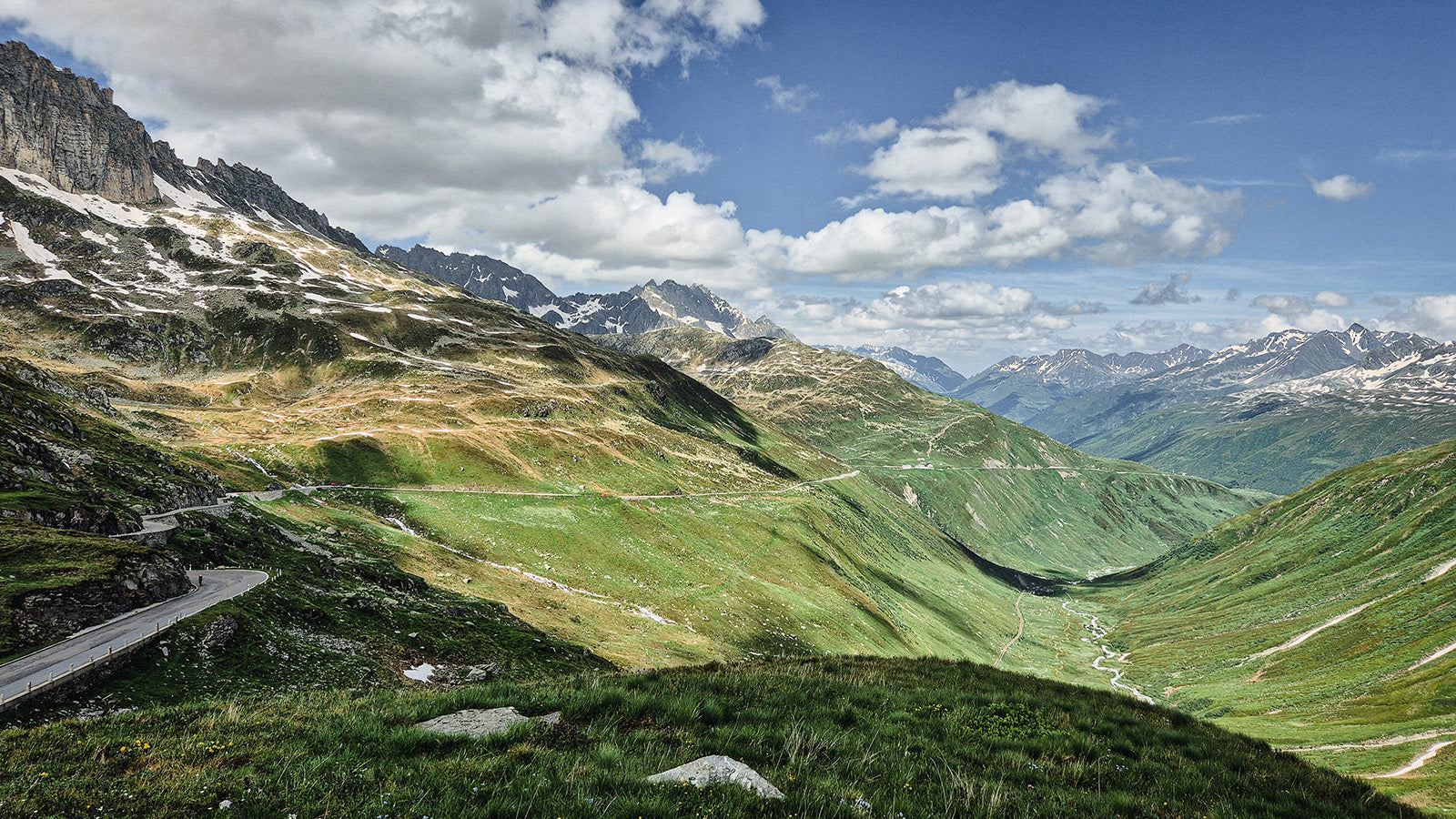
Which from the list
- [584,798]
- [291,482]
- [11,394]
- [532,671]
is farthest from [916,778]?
[291,482]

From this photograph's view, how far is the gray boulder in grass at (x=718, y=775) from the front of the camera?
818cm

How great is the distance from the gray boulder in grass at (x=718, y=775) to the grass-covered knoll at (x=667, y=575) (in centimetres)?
4850

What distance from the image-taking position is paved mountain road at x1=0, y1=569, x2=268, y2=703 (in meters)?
23.3

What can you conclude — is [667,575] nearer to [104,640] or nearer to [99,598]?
[99,598]

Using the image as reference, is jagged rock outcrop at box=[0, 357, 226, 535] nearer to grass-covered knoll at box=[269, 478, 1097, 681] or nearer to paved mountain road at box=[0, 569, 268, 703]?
paved mountain road at box=[0, 569, 268, 703]

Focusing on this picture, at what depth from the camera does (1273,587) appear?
6407 inches

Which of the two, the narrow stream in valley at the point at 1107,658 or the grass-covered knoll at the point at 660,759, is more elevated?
the grass-covered knoll at the point at 660,759

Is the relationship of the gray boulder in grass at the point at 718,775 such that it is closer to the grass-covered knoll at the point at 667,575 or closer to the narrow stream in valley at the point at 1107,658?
the grass-covered knoll at the point at 667,575

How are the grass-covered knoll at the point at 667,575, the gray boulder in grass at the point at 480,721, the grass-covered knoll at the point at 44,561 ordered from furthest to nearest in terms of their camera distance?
the grass-covered knoll at the point at 667,575 → the grass-covered knoll at the point at 44,561 → the gray boulder in grass at the point at 480,721

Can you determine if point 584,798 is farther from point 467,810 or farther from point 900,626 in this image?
point 900,626

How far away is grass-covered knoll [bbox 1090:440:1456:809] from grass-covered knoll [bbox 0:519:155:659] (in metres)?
69.5

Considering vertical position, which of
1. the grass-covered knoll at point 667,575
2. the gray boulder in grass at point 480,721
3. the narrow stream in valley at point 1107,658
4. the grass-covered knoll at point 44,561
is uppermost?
the gray boulder in grass at point 480,721

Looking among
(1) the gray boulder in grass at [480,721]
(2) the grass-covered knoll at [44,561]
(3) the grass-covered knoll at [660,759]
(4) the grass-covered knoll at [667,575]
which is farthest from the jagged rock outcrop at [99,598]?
(1) the gray boulder in grass at [480,721]

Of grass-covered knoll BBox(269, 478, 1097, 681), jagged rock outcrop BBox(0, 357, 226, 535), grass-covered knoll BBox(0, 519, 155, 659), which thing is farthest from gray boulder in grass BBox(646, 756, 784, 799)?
jagged rock outcrop BBox(0, 357, 226, 535)
